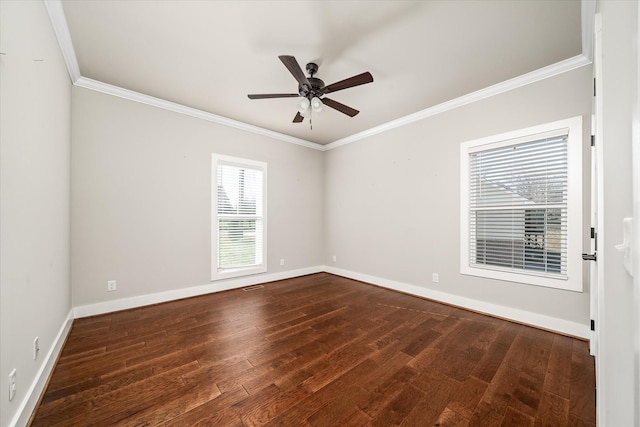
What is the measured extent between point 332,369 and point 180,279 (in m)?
2.69

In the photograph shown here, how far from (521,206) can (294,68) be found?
2894mm

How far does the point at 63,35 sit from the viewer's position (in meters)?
2.14

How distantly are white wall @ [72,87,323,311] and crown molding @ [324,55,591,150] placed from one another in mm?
2399

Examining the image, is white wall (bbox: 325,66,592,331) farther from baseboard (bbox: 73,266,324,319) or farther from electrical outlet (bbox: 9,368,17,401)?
electrical outlet (bbox: 9,368,17,401)

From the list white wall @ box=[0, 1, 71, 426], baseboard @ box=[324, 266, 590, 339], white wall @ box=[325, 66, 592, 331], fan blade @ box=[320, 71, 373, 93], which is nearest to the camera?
white wall @ box=[0, 1, 71, 426]

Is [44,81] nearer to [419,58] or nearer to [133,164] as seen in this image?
[133,164]

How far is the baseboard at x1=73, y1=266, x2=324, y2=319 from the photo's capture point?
285 cm

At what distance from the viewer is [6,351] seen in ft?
3.89

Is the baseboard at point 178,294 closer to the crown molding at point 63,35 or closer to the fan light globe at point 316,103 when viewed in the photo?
the crown molding at point 63,35

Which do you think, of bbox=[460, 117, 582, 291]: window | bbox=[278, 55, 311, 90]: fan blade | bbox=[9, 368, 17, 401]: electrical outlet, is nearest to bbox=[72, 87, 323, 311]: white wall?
bbox=[9, 368, 17, 401]: electrical outlet

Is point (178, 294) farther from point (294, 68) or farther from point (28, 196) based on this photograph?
point (294, 68)

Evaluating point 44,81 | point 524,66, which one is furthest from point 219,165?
point 524,66

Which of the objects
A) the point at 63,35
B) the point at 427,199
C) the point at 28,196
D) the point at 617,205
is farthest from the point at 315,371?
the point at 63,35

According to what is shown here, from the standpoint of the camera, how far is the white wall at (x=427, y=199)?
8.34ft
